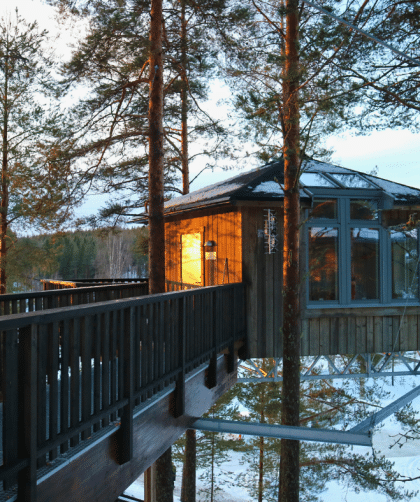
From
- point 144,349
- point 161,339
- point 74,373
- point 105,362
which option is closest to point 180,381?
point 161,339

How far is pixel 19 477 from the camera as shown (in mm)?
2219

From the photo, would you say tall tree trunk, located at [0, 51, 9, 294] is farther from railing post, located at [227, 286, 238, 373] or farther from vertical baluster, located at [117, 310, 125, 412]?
vertical baluster, located at [117, 310, 125, 412]

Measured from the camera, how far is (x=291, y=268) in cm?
715

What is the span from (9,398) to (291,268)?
5518 millimetres

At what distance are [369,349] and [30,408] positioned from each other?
23.9 feet

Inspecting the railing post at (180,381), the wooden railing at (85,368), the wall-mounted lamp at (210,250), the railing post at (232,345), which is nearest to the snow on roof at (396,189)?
the wall-mounted lamp at (210,250)

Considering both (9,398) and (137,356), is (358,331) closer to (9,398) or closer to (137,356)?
(137,356)

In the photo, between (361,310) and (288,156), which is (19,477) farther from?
(361,310)

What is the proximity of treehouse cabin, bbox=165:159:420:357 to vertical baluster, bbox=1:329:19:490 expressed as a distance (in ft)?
18.2

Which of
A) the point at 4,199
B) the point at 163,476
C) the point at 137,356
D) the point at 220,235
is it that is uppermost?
the point at 4,199

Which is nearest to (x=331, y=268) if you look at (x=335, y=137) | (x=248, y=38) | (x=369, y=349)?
(x=369, y=349)

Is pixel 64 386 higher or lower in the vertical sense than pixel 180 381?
higher

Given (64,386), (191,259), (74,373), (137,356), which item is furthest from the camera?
(191,259)

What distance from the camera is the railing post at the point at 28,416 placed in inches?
86.6
